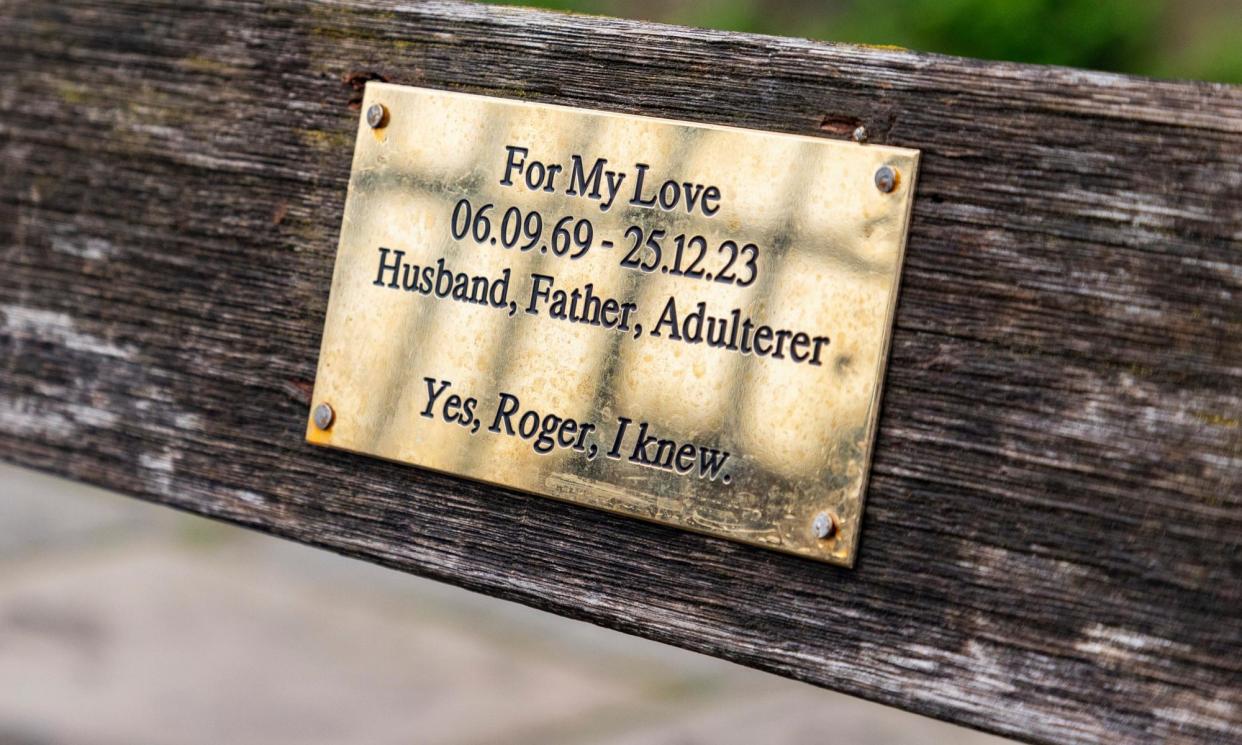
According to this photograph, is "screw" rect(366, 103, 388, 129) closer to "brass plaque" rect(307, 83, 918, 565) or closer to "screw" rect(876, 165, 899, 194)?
"brass plaque" rect(307, 83, 918, 565)

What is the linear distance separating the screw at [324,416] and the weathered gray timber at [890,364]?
0.16ft

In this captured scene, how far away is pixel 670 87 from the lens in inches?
47.8

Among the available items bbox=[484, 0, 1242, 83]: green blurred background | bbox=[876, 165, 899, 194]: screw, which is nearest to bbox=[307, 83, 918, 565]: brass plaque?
bbox=[876, 165, 899, 194]: screw

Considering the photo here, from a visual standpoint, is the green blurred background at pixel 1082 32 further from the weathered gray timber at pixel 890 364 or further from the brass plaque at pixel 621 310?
the brass plaque at pixel 621 310

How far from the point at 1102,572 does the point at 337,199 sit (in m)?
0.92

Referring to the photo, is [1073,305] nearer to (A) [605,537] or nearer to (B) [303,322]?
(A) [605,537]

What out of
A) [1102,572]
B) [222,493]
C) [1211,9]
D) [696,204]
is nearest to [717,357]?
[696,204]

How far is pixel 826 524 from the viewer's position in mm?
1105

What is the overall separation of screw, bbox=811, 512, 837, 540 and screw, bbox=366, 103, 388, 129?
658 mm

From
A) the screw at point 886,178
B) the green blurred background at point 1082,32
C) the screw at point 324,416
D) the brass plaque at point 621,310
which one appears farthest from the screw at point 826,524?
the green blurred background at point 1082,32

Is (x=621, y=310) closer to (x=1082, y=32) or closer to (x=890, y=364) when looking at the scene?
(x=890, y=364)

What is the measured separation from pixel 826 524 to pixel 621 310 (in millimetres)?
301

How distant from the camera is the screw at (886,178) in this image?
1.10 metres

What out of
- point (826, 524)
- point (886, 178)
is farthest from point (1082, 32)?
point (826, 524)
